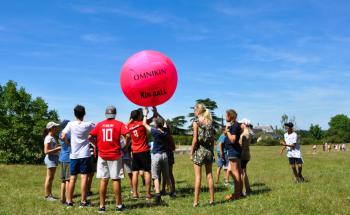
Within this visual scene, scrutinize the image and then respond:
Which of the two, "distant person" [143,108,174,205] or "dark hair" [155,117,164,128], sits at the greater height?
"dark hair" [155,117,164,128]

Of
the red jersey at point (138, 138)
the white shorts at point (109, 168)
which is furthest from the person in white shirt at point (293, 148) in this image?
the white shorts at point (109, 168)

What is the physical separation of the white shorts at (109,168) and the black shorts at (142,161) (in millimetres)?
1325

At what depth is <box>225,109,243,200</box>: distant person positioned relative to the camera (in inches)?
358

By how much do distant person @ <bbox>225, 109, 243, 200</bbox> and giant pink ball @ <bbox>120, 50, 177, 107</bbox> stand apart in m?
1.57

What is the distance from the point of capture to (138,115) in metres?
9.45

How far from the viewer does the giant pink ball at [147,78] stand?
8.67m

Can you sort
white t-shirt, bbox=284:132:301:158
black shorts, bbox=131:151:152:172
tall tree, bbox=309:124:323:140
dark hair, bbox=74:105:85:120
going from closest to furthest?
1. dark hair, bbox=74:105:85:120
2. black shorts, bbox=131:151:152:172
3. white t-shirt, bbox=284:132:301:158
4. tall tree, bbox=309:124:323:140

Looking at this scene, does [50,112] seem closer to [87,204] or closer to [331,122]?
[87,204]

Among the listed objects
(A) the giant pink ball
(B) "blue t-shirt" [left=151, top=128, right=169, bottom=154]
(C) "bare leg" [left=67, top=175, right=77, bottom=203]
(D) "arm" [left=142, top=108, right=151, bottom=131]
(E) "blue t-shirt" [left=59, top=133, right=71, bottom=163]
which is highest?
(A) the giant pink ball

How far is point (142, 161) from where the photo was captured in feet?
31.1

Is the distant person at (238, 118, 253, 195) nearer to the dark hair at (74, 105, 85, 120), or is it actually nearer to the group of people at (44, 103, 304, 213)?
the group of people at (44, 103, 304, 213)

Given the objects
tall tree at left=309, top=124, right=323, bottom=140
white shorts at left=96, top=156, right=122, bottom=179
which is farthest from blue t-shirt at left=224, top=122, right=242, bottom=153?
tall tree at left=309, top=124, right=323, bottom=140

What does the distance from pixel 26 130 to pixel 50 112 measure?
2.58m

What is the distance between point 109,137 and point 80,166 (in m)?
1.12
